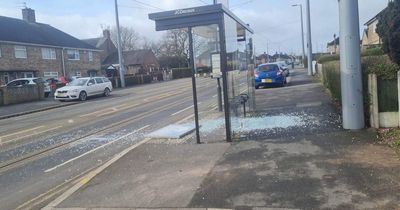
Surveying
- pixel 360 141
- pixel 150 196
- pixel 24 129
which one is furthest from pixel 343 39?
pixel 24 129

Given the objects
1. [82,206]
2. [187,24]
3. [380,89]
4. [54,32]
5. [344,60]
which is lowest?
[82,206]

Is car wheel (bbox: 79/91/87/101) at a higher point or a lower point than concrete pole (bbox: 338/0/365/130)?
lower

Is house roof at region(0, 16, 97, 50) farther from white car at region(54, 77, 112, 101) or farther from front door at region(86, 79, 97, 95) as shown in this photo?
front door at region(86, 79, 97, 95)

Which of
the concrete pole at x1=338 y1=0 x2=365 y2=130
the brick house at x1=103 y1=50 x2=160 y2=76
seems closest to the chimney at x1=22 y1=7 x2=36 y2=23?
the brick house at x1=103 y1=50 x2=160 y2=76

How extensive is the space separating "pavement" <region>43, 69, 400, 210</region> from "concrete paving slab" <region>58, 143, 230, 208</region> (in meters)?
0.01

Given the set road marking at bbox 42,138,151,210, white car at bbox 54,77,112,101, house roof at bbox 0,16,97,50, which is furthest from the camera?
house roof at bbox 0,16,97,50

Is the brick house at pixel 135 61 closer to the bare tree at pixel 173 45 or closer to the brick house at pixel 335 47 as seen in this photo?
the bare tree at pixel 173 45

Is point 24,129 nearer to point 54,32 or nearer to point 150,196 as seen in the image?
point 150,196

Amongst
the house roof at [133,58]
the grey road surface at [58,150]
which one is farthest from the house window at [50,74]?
the house roof at [133,58]

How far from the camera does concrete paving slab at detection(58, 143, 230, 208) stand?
5789 millimetres

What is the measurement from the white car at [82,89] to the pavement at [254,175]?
68.5ft

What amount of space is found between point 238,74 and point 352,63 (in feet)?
10.7

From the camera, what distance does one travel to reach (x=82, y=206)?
18.9 feet

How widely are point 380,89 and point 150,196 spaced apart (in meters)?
5.51
